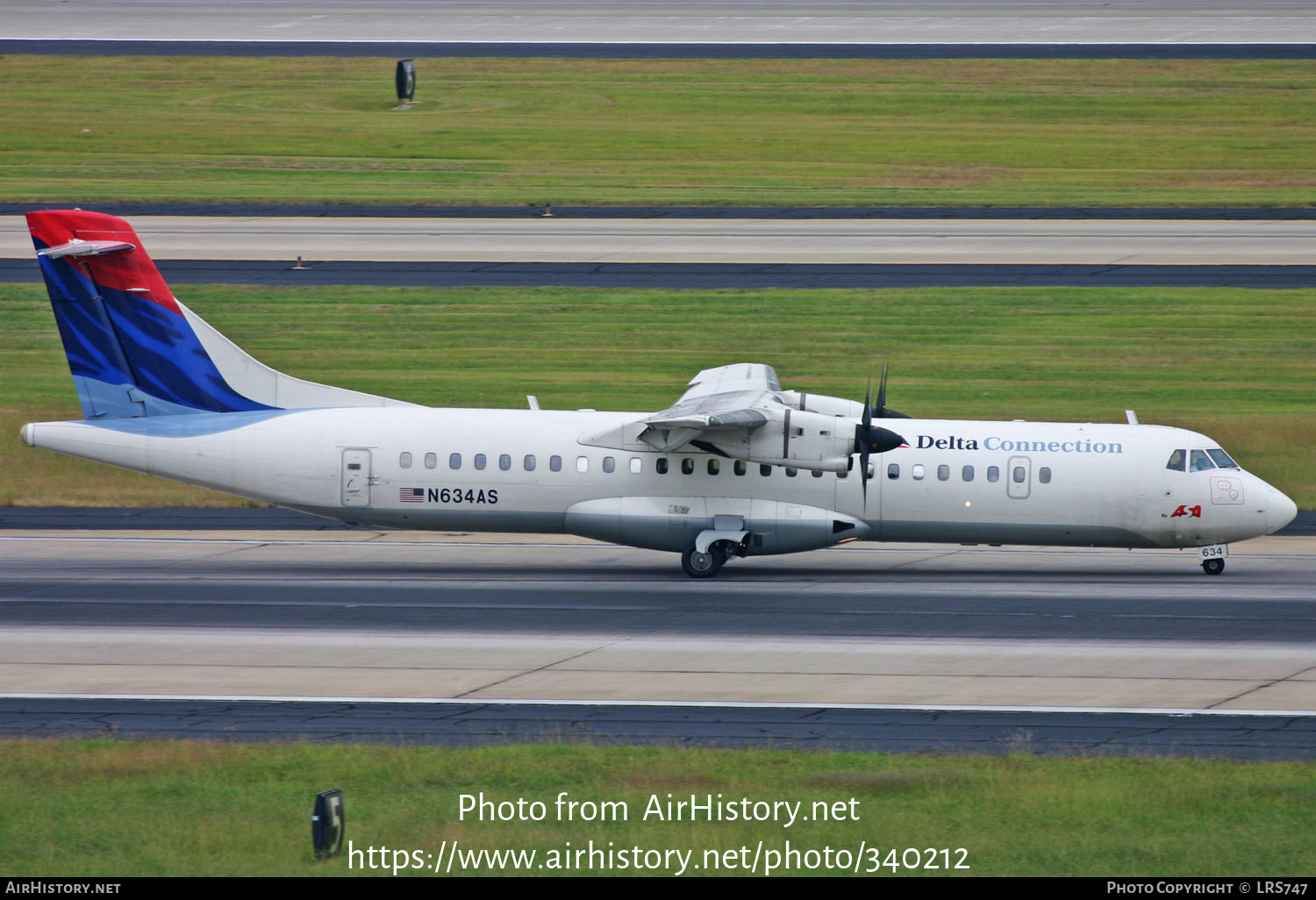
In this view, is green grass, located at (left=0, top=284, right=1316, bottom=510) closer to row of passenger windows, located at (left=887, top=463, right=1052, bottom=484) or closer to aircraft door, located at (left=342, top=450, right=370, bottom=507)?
aircraft door, located at (left=342, top=450, right=370, bottom=507)

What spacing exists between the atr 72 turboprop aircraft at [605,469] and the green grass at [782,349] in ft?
28.4

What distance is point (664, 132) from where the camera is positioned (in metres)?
68.2

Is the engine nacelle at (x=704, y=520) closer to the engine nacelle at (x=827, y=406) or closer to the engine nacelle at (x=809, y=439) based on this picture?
the engine nacelle at (x=809, y=439)

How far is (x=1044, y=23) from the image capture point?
8169 centimetres

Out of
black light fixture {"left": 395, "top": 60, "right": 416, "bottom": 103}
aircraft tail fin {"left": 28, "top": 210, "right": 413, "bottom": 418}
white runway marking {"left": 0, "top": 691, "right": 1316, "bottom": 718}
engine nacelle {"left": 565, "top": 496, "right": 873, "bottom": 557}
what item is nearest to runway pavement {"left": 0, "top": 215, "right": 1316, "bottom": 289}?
black light fixture {"left": 395, "top": 60, "right": 416, "bottom": 103}

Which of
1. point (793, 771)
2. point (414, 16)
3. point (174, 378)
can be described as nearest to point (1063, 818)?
point (793, 771)

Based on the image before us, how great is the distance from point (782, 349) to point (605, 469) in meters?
16.6

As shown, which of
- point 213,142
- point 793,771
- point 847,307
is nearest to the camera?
point 793,771

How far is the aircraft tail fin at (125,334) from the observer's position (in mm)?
29000

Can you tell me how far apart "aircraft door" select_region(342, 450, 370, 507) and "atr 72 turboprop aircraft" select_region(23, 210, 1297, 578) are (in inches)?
1.3

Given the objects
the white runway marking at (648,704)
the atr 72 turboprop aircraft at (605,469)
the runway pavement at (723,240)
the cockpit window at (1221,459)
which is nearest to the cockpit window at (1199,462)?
the atr 72 turboprop aircraft at (605,469)

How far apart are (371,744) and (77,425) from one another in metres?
13.4

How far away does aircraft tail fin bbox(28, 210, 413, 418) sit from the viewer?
29.0 m

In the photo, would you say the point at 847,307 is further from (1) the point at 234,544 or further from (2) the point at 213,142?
(2) the point at 213,142
